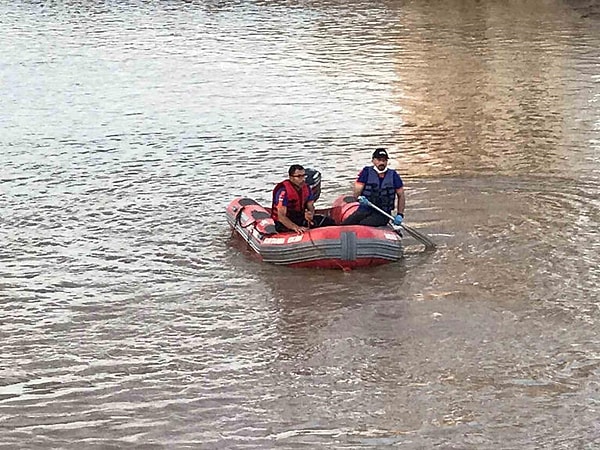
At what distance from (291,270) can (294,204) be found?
63 centimetres

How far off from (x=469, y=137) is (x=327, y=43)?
974 centimetres

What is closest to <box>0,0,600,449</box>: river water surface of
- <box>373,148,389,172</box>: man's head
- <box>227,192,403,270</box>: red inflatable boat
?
<box>227,192,403,270</box>: red inflatable boat

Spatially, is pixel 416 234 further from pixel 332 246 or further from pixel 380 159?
pixel 332 246

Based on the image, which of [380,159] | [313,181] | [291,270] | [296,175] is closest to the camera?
[291,270]

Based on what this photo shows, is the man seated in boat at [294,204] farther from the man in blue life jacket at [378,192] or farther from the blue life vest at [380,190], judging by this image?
the blue life vest at [380,190]

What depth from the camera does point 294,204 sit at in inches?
383

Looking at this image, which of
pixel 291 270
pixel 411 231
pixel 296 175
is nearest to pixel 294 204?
pixel 296 175

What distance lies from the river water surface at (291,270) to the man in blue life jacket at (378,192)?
44 centimetres

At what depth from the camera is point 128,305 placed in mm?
8805

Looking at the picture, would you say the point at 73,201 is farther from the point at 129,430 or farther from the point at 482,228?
the point at 129,430

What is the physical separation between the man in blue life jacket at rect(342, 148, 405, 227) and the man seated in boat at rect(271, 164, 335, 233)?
0.39 m

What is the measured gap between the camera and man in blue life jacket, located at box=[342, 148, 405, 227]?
9.81 metres

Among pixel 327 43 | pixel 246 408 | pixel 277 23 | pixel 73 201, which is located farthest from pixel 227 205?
pixel 277 23

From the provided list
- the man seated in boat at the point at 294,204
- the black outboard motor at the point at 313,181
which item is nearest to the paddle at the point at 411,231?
the man seated in boat at the point at 294,204
